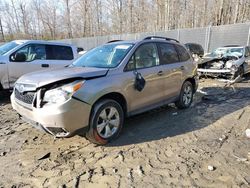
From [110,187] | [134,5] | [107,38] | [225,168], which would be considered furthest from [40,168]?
[134,5]

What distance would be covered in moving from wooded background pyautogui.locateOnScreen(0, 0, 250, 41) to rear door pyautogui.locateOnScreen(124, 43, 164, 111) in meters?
22.7

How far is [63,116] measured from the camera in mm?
3725

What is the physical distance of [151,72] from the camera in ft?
16.8

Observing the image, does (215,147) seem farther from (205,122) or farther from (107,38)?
(107,38)

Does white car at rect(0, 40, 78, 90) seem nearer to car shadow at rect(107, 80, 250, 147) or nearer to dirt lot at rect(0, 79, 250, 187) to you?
dirt lot at rect(0, 79, 250, 187)

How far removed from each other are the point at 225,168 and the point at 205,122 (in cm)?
201

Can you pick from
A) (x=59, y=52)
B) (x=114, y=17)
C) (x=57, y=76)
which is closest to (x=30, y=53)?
(x=59, y=52)

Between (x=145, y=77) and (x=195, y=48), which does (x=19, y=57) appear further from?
(x=195, y=48)

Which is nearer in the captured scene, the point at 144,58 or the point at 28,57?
the point at 144,58

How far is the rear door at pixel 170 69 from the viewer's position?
5.55 metres

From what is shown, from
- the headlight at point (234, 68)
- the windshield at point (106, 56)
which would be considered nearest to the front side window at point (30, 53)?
the windshield at point (106, 56)

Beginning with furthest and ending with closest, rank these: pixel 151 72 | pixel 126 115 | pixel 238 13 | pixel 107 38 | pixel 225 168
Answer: pixel 107 38, pixel 238 13, pixel 151 72, pixel 126 115, pixel 225 168

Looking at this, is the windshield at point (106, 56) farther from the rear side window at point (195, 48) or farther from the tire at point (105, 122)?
the rear side window at point (195, 48)

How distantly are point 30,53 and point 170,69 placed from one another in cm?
470
